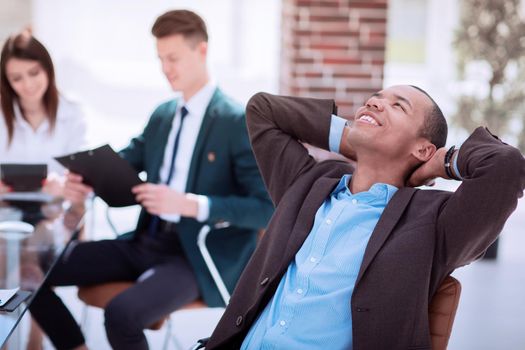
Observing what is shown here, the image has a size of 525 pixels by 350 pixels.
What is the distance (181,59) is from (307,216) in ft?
3.73

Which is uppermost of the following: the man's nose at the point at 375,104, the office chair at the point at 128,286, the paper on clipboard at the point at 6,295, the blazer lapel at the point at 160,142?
the man's nose at the point at 375,104

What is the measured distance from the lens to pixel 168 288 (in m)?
2.65

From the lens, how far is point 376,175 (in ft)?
6.52

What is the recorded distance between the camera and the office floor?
3674mm

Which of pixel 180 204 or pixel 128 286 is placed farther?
pixel 128 286

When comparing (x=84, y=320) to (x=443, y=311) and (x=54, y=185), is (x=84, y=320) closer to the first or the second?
(x=54, y=185)

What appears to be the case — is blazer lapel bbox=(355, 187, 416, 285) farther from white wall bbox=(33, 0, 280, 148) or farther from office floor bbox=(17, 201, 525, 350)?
white wall bbox=(33, 0, 280, 148)

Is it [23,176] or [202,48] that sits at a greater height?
[202,48]

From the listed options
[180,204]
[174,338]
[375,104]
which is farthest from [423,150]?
[174,338]

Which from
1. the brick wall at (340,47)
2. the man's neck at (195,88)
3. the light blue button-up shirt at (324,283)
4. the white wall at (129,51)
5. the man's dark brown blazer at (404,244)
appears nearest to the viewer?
the man's dark brown blazer at (404,244)

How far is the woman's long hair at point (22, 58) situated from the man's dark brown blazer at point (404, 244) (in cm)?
160

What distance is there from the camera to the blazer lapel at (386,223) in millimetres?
1771

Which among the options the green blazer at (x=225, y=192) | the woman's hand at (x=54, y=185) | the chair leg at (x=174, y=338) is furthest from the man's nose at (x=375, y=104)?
the chair leg at (x=174, y=338)

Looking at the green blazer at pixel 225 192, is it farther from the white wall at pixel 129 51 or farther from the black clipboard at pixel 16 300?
the white wall at pixel 129 51
